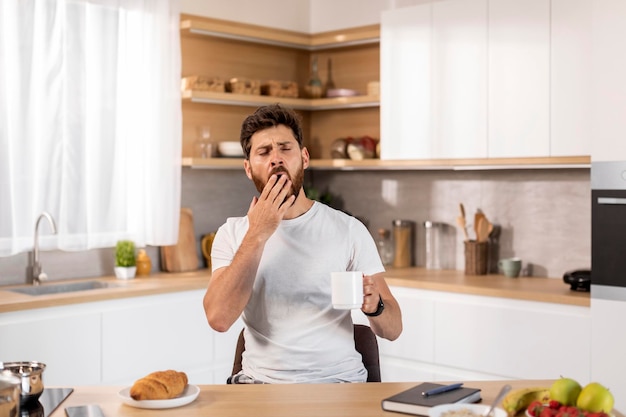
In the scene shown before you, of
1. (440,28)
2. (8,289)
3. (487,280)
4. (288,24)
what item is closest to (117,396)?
(8,289)

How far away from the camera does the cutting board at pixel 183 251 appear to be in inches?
197

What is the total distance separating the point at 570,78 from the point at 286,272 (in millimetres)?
2027

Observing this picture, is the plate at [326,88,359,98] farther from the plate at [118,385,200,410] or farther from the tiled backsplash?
the plate at [118,385,200,410]

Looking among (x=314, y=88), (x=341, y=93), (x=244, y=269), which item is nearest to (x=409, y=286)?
(x=341, y=93)

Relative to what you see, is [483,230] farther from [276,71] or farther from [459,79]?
[276,71]

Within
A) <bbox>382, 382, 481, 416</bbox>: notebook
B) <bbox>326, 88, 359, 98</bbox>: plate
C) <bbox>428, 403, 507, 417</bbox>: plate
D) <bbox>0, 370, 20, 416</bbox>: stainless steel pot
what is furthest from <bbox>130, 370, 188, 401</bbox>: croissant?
<bbox>326, 88, 359, 98</bbox>: plate

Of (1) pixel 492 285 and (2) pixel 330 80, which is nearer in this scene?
Answer: (1) pixel 492 285

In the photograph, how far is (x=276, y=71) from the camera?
18.4ft

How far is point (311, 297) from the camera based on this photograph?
2.84 metres

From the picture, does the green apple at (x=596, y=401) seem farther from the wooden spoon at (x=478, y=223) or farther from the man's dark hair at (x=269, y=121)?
the wooden spoon at (x=478, y=223)

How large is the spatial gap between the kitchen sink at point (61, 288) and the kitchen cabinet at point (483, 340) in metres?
1.31

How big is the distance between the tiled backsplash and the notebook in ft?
8.52

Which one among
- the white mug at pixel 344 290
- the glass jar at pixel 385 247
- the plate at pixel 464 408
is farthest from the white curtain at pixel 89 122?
the plate at pixel 464 408

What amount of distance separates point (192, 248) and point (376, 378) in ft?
7.78
